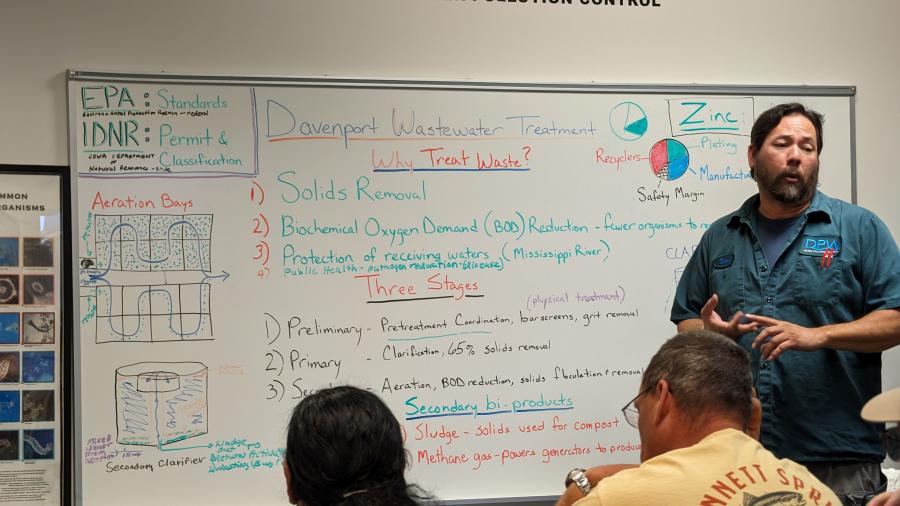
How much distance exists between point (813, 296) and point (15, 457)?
8.76 ft

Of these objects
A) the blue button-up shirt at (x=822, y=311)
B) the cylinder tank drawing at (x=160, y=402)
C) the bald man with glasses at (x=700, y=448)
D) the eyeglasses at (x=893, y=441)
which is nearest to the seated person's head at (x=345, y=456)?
the bald man with glasses at (x=700, y=448)

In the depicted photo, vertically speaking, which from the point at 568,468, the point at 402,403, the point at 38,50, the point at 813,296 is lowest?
the point at 568,468

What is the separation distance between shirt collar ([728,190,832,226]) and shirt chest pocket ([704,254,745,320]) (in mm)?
124

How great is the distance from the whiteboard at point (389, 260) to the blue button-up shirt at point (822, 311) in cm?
79

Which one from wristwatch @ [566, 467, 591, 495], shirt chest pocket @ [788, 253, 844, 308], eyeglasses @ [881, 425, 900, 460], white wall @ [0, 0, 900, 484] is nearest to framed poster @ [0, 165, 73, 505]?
white wall @ [0, 0, 900, 484]

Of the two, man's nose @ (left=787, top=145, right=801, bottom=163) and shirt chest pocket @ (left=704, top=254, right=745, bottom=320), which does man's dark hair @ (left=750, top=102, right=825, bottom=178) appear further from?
shirt chest pocket @ (left=704, top=254, right=745, bottom=320)

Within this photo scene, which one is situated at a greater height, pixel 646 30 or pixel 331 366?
pixel 646 30

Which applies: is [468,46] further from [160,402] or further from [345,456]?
[345,456]

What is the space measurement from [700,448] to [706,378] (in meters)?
0.15

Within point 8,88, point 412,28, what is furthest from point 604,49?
point 8,88

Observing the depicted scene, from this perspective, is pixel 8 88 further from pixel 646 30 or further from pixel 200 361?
pixel 646 30

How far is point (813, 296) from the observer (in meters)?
2.44

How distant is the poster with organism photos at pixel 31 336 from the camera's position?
117 inches

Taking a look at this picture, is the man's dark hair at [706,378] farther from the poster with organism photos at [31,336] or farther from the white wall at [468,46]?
the poster with organism photos at [31,336]
